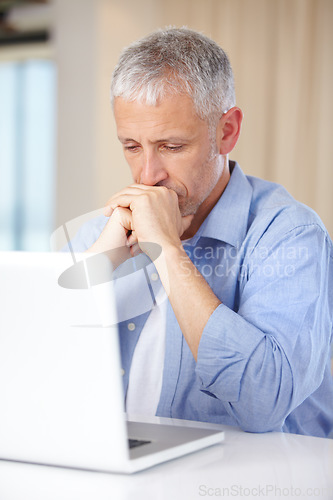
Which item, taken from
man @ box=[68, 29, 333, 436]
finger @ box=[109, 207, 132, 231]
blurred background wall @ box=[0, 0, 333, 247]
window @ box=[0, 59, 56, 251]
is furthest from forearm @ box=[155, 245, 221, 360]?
window @ box=[0, 59, 56, 251]

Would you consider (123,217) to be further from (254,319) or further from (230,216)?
(254,319)

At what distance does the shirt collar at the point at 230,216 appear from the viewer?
144 centimetres

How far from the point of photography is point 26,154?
191 inches

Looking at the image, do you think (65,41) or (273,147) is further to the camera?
(65,41)

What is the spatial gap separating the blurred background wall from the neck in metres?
1.59

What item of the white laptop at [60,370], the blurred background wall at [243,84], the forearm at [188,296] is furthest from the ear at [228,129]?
the blurred background wall at [243,84]

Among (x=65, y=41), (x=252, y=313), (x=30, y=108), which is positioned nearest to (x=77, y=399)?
(x=252, y=313)

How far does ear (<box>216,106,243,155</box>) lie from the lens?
1.51 meters

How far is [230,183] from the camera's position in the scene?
1544mm

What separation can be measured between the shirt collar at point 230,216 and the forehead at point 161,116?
19 cm

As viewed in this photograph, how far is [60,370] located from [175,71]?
0.84 m

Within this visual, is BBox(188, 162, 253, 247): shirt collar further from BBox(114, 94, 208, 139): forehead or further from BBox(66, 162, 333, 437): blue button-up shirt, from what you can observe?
BBox(114, 94, 208, 139): forehead

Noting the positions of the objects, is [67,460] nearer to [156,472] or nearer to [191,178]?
[156,472]

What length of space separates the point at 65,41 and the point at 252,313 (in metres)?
3.07
